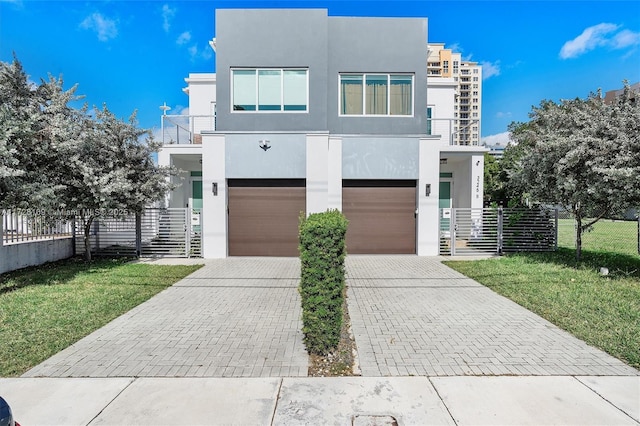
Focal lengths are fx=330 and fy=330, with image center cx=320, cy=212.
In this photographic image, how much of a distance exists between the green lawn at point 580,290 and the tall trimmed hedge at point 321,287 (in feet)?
12.0

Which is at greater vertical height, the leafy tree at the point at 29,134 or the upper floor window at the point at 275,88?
the upper floor window at the point at 275,88

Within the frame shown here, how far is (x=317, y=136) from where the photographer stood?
1170 cm

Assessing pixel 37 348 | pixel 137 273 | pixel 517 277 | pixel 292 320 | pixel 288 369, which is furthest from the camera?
pixel 137 273

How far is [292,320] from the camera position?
5645 mm

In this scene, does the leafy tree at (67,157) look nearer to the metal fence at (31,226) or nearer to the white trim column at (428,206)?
the metal fence at (31,226)

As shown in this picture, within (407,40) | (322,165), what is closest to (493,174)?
(407,40)

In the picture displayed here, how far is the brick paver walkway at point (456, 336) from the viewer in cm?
397

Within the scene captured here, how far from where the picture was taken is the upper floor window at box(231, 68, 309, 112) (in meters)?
12.1

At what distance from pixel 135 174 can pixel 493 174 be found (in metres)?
23.1

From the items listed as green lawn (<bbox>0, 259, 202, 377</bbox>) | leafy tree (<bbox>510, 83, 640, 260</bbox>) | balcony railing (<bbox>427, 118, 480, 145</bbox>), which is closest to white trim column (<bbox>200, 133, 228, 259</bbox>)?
green lawn (<bbox>0, 259, 202, 377</bbox>)

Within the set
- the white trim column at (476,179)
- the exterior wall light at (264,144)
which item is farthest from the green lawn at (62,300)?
the white trim column at (476,179)

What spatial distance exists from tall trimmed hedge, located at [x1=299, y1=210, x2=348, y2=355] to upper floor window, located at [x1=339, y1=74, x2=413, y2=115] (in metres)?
9.20

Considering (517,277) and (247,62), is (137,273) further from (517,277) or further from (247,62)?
(517,277)

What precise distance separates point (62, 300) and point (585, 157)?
12327mm
